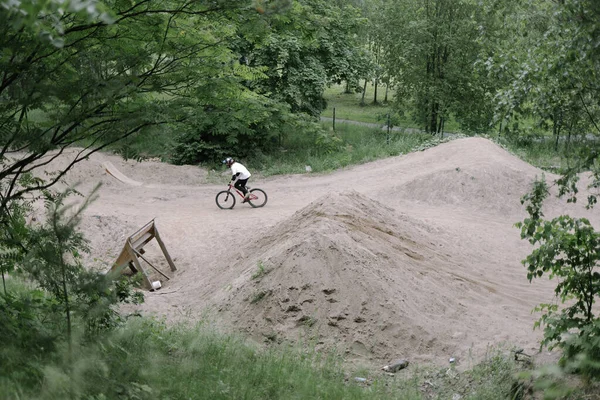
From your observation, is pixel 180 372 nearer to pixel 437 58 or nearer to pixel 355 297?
pixel 355 297

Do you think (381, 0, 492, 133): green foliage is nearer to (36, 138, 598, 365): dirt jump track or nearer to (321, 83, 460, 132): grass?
(321, 83, 460, 132): grass

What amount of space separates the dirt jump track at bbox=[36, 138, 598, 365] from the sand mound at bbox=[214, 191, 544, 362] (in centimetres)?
2

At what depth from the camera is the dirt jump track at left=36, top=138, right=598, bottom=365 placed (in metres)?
9.81

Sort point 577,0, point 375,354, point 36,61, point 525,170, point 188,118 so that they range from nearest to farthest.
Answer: point 36,61 → point 577,0 → point 188,118 → point 375,354 → point 525,170

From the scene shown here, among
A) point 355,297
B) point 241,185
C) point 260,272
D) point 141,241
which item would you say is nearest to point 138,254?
point 141,241

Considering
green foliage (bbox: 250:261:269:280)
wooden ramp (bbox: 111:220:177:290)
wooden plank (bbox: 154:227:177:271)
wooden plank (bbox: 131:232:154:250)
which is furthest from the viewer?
wooden plank (bbox: 154:227:177:271)

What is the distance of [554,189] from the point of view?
62.6ft

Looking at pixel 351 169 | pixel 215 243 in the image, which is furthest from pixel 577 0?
pixel 351 169

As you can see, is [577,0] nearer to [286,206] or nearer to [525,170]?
[286,206]

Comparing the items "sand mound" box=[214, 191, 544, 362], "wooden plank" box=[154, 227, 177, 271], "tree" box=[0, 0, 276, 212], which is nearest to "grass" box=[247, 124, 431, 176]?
"wooden plank" box=[154, 227, 177, 271]

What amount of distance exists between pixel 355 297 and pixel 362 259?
877 millimetres

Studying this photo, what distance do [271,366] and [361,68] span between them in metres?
20.7

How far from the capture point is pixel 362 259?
10.8 meters

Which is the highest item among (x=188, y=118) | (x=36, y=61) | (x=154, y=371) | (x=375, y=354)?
(x=36, y=61)
